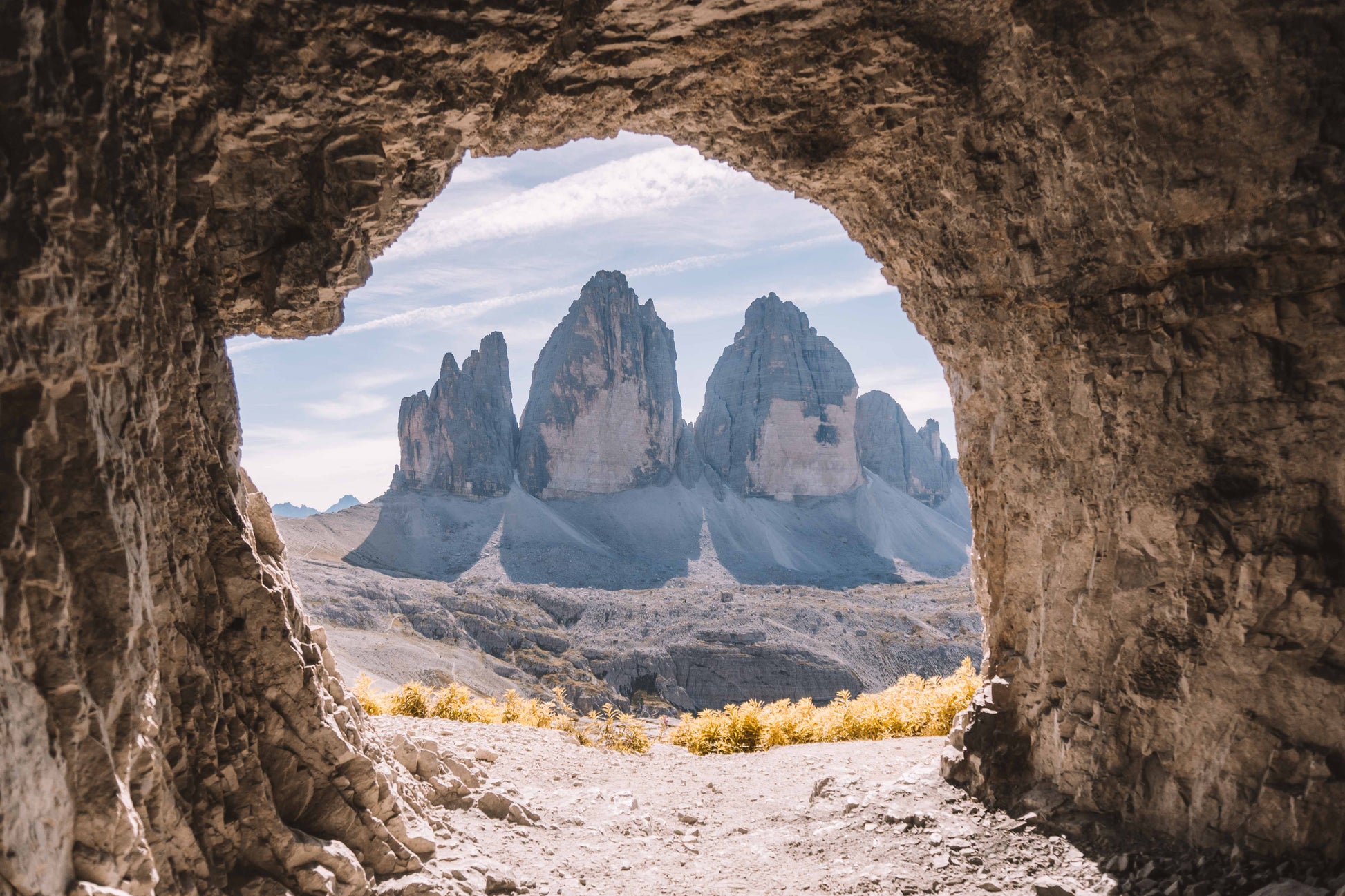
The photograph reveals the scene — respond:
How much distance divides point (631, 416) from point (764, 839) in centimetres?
10514

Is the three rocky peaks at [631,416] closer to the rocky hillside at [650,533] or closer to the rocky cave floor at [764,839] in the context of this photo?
the rocky hillside at [650,533]

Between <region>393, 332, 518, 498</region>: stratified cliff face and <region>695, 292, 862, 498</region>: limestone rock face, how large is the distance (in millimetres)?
36480

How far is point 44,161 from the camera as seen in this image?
3844 mm

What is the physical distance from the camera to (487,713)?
49.0ft

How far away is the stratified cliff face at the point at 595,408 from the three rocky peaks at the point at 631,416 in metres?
0.17

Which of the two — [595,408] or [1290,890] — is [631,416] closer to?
[595,408]

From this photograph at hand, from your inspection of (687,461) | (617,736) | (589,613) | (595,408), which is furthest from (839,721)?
(687,461)

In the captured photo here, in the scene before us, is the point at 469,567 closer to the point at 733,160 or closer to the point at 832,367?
the point at 832,367

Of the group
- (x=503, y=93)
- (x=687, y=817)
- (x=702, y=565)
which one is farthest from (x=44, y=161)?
(x=702, y=565)

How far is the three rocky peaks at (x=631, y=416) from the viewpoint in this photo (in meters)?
106

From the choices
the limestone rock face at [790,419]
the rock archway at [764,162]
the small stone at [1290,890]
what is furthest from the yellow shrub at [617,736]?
the limestone rock face at [790,419]

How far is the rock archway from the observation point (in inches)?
162

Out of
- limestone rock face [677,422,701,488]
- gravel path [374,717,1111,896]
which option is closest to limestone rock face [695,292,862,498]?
limestone rock face [677,422,701,488]

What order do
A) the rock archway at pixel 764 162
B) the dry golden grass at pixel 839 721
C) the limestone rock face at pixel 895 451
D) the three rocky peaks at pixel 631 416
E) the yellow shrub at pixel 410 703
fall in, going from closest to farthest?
the rock archway at pixel 764 162 < the dry golden grass at pixel 839 721 < the yellow shrub at pixel 410 703 < the three rocky peaks at pixel 631 416 < the limestone rock face at pixel 895 451
